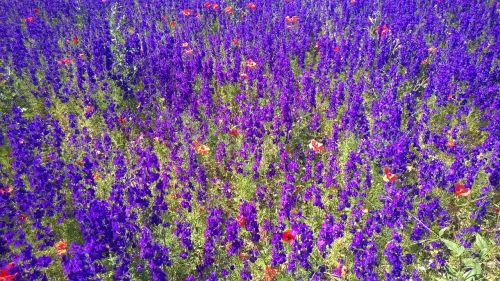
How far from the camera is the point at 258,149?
406 centimetres

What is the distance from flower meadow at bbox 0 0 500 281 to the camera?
3076 millimetres

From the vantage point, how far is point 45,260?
2873mm

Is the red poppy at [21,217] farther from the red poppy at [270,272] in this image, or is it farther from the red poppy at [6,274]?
the red poppy at [270,272]

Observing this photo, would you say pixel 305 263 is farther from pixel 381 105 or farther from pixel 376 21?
pixel 376 21

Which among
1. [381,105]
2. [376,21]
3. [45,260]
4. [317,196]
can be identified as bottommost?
[45,260]

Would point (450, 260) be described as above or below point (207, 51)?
below

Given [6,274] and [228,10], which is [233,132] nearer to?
[6,274]

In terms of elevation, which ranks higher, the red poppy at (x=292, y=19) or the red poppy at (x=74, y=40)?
the red poppy at (x=292, y=19)

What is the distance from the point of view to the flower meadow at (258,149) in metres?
3.08

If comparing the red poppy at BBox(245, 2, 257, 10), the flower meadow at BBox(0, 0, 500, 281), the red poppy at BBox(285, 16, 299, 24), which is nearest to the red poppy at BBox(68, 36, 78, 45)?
the flower meadow at BBox(0, 0, 500, 281)

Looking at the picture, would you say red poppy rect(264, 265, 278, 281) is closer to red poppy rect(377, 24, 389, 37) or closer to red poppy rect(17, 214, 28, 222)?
red poppy rect(17, 214, 28, 222)

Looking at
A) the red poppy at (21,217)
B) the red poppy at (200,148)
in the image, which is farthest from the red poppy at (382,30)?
the red poppy at (21,217)

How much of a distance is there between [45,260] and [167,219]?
1152 mm

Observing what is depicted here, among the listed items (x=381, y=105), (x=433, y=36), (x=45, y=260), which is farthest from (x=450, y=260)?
(x=433, y=36)
